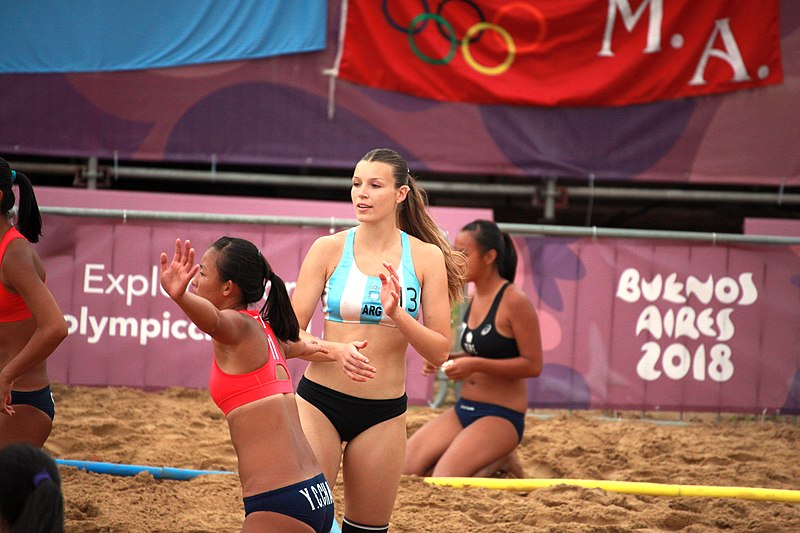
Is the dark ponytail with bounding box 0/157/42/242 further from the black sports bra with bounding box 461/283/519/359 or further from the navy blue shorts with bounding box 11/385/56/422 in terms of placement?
the black sports bra with bounding box 461/283/519/359

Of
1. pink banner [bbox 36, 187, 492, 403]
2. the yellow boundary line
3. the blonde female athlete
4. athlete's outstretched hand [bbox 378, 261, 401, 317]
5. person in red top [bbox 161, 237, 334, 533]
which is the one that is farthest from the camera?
pink banner [bbox 36, 187, 492, 403]

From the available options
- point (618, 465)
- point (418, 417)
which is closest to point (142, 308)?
point (418, 417)

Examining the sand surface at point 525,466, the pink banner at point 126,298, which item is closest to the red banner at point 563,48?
the pink banner at point 126,298

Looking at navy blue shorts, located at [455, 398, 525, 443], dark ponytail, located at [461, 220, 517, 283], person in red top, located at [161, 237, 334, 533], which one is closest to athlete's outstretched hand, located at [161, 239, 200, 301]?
person in red top, located at [161, 237, 334, 533]

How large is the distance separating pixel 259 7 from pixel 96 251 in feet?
11.0

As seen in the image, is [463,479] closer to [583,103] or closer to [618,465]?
[618,465]

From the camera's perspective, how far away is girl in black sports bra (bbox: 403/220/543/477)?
636cm

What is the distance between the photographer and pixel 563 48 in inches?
398

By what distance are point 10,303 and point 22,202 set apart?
48cm

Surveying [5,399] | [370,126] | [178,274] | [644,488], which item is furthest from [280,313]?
[370,126]

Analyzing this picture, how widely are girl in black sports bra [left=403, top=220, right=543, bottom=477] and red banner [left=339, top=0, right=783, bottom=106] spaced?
3817 millimetres

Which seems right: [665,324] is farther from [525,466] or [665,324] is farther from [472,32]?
[472,32]

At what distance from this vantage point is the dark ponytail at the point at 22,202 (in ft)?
13.9

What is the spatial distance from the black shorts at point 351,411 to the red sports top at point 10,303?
4.56 feet
